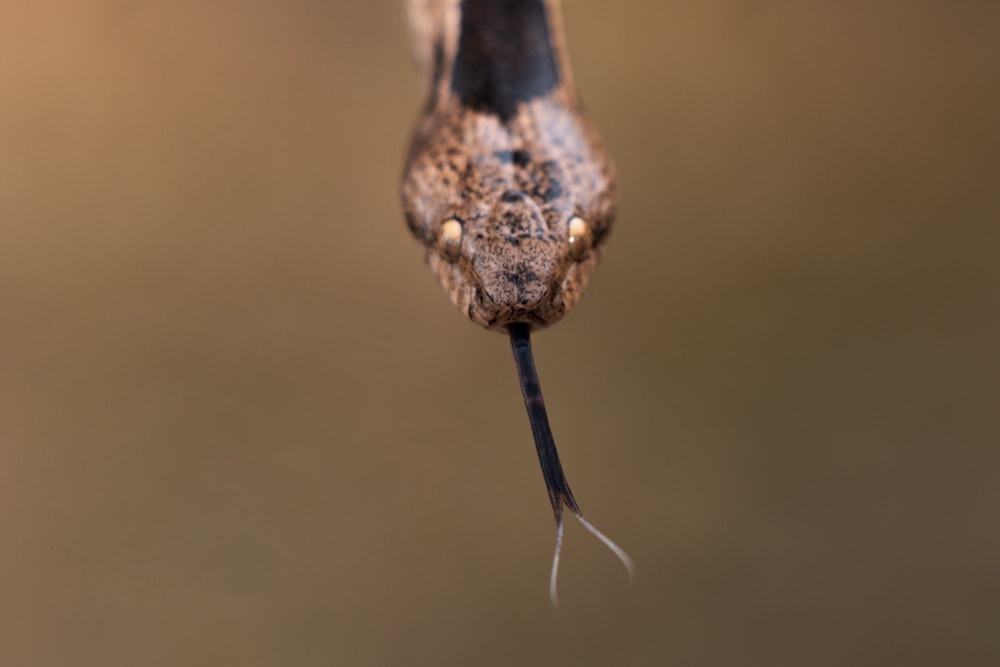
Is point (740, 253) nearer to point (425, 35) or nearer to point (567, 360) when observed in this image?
point (567, 360)

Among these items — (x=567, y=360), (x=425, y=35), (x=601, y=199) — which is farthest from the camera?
(x=567, y=360)

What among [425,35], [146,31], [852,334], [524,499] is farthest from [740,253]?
[146,31]

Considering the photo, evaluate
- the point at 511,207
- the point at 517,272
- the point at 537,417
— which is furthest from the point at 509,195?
the point at 537,417

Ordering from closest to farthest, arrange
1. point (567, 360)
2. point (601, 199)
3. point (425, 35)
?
point (601, 199)
point (425, 35)
point (567, 360)

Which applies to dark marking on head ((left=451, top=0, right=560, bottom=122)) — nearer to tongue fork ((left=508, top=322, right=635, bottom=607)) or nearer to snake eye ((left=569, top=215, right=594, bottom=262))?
snake eye ((left=569, top=215, right=594, bottom=262))

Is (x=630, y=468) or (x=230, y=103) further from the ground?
(x=230, y=103)

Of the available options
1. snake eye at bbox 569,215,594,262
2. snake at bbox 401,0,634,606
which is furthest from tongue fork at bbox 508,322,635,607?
snake eye at bbox 569,215,594,262

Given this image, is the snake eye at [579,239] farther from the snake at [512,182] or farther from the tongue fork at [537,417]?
the tongue fork at [537,417]
